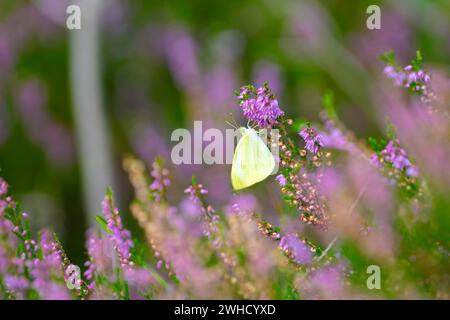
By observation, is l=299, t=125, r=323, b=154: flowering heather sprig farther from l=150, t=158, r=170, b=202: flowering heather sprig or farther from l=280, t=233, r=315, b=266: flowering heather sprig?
l=150, t=158, r=170, b=202: flowering heather sprig

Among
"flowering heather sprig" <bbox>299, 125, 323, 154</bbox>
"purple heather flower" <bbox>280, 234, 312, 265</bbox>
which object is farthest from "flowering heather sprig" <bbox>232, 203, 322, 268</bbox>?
"flowering heather sprig" <bbox>299, 125, 323, 154</bbox>

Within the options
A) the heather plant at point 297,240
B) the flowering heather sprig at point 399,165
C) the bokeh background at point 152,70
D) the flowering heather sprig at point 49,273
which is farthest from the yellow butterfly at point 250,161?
the bokeh background at point 152,70

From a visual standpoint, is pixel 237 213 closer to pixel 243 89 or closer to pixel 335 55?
pixel 243 89

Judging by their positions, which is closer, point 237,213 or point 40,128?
point 237,213

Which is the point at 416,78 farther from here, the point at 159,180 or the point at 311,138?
the point at 159,180

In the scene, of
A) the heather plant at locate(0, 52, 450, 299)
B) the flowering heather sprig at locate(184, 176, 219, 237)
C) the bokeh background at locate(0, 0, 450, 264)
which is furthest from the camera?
the bokeh background at locate(0, 0, 450, 264)

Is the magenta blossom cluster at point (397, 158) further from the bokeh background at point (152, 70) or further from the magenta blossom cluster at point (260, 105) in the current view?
the bokeh background at point (152, 70)

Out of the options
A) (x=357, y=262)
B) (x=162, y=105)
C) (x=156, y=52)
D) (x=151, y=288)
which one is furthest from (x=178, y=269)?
(x=156, y=52)
